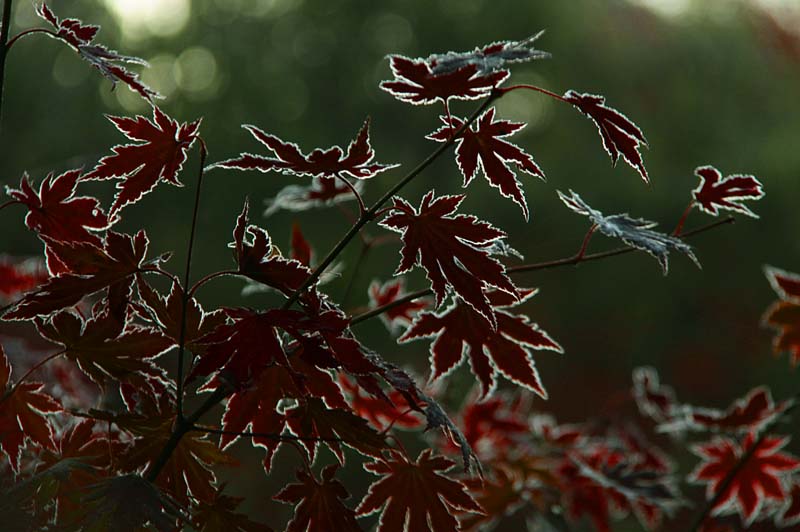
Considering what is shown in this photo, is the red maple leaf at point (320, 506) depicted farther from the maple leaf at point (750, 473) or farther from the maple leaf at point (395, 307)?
the maple leaf at point (750, 473)

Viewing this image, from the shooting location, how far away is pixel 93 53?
2.33 ft

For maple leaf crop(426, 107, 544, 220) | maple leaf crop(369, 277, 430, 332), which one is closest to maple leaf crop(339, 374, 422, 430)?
maple leaf crop(369, 277, 430, 332)

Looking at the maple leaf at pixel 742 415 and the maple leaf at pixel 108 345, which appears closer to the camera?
the maple leaf at pixel 108 345

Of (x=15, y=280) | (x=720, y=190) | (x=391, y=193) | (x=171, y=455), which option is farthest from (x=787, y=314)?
(x=15, y=280)

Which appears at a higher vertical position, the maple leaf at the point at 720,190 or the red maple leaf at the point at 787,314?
the maple leaf at the point at 720,190

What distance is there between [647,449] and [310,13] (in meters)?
6.09

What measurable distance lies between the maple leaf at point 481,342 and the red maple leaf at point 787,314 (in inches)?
20.4

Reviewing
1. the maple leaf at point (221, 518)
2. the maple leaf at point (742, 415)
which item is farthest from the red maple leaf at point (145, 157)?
the maple leaf at point (742, 415)

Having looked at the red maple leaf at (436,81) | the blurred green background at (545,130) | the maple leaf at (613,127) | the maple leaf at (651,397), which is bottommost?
the blurred green background at (545,130)

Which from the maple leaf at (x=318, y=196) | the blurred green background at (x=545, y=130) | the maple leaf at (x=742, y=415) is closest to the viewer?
the maple leaf at (x=318, y=196)

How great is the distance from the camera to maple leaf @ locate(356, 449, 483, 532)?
719 millimetres

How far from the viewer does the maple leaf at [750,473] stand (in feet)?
3.88

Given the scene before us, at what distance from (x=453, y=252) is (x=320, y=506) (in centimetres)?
23

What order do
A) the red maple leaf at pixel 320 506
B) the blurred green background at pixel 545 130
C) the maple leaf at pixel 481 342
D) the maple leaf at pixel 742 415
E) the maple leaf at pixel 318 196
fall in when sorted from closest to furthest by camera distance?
the red maple leaf at pixel 320 506, the maple leaf at pixel 481 342, the maple leaf at pixel 318 196, the maple leaf at pixel 742 415, the blurred green background at pixel 545 130
